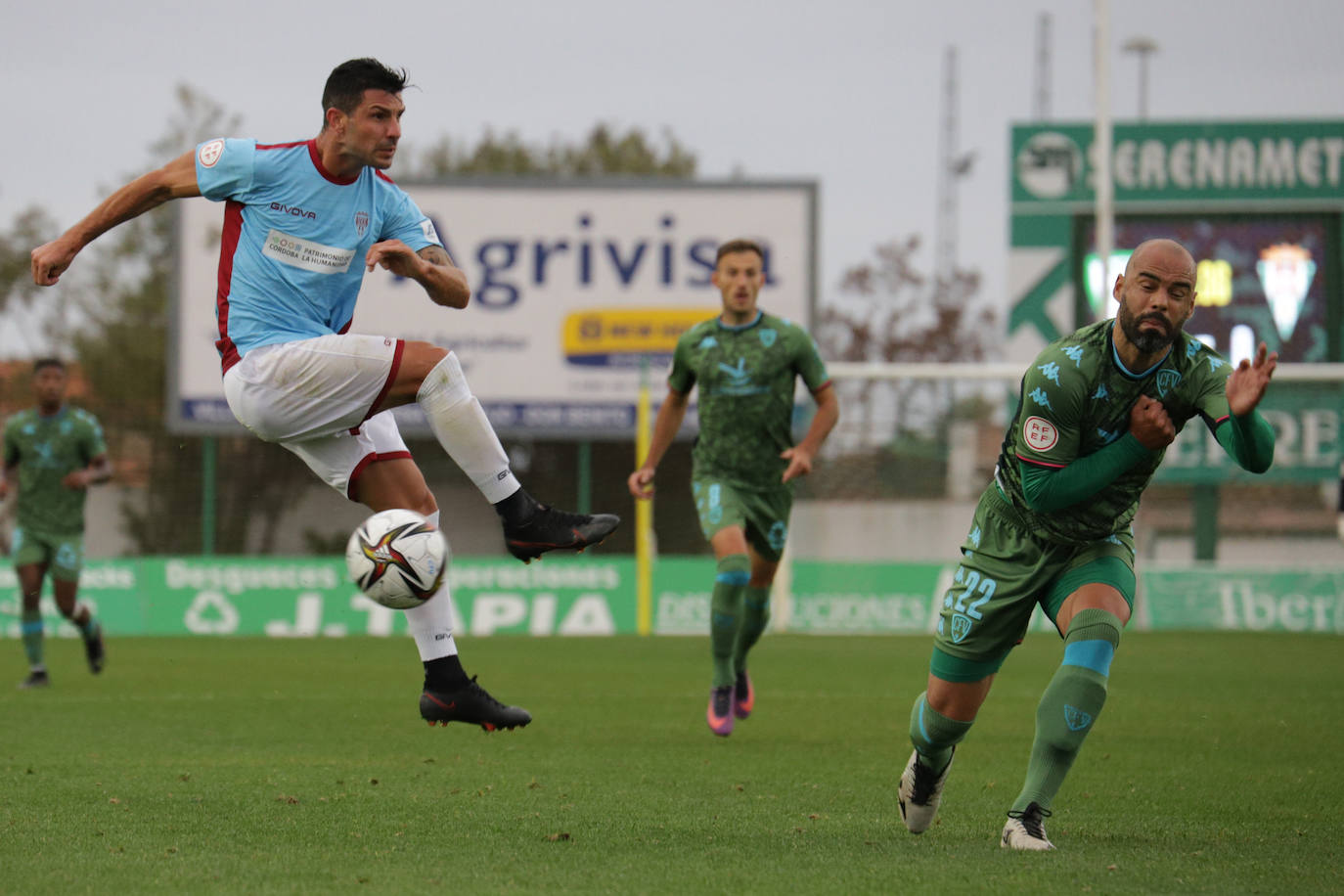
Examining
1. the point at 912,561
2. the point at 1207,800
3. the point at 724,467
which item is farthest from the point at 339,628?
the point at 1207,800

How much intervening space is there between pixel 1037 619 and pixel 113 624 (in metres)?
10.7

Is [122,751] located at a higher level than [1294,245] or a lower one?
lower

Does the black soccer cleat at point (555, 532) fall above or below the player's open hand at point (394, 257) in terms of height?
below

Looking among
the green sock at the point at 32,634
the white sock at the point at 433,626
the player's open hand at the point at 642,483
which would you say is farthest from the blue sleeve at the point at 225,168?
the green sock at the point at 32,634

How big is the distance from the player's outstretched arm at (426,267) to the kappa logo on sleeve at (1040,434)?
1925 millimetres

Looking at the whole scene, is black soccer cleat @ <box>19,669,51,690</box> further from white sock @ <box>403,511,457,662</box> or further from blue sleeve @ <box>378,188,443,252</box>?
blue sleeve @ <box>378,188,443,252</box>

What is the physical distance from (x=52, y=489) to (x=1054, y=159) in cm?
1439

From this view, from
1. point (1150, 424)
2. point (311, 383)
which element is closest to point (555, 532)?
point (311, 383)

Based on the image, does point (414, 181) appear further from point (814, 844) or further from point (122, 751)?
point (814, 844)

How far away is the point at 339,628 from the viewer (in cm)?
1898

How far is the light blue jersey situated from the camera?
18.7 feet

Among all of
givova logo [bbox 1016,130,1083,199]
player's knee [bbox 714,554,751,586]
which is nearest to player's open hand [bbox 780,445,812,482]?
player's knee [bbox 714,554,751,586]

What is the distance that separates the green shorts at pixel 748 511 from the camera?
356 inches

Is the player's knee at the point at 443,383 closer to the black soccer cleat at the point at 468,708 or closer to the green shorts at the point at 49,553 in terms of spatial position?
the black soccer cleat at the point at 468,708
